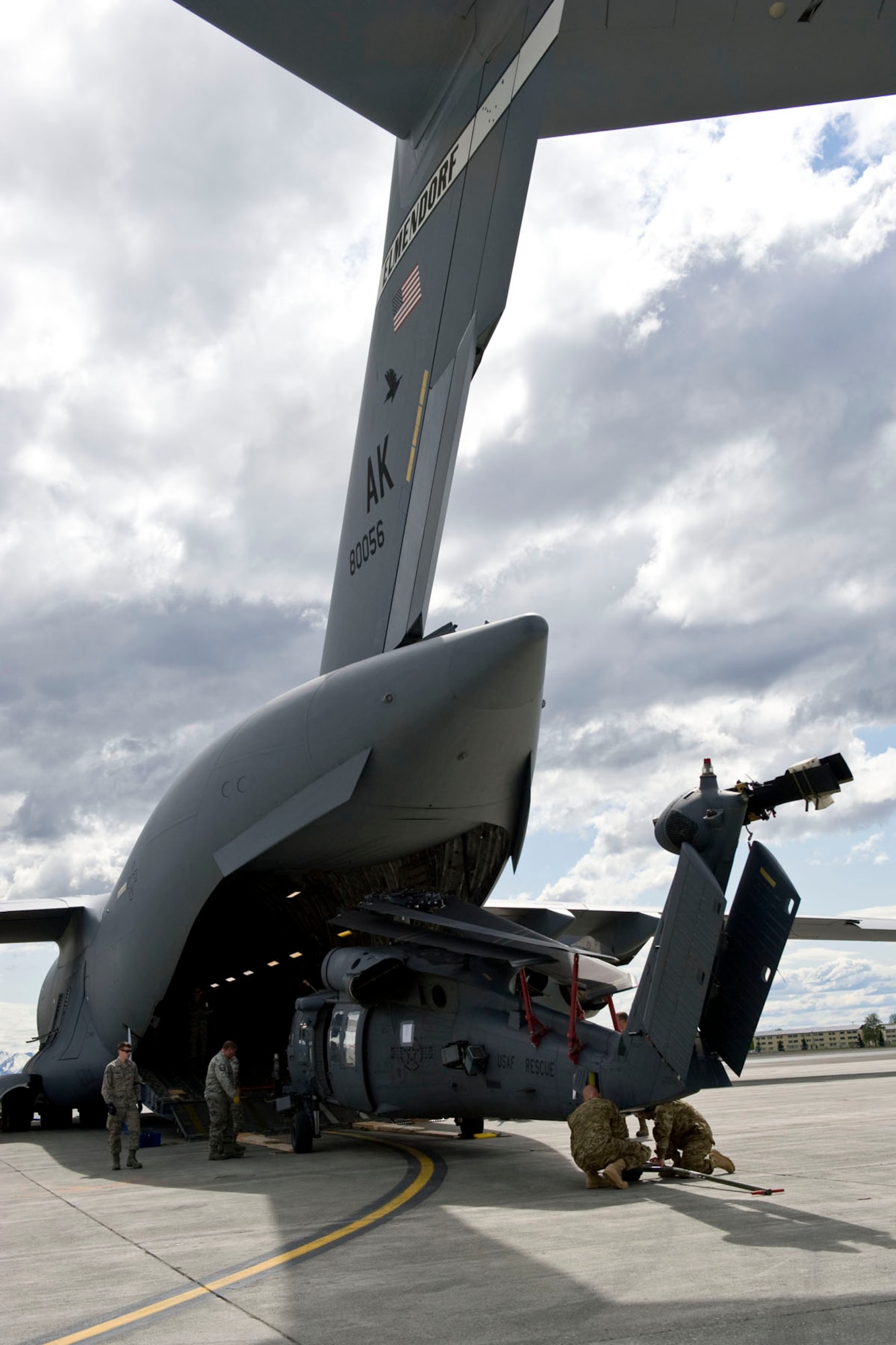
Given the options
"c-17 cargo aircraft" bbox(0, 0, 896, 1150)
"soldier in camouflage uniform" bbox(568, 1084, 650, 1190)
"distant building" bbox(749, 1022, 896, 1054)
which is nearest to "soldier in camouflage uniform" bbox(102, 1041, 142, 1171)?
"c-17 cargo aircraft" bbox(0, 0, 896, 1150)

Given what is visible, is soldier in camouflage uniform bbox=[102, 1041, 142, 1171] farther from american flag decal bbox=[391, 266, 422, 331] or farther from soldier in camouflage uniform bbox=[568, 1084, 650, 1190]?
american flag decal bbox=[391, 266, 422, 331]

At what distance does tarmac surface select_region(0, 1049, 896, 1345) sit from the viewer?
4273mm

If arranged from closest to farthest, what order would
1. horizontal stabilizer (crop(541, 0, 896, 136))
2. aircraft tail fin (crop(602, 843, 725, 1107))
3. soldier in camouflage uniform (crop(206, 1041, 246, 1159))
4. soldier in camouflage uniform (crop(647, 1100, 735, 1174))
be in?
horizontal stabilizer (crop(541, 0, 896, 136)) < aircraft tail fin (crop(602, 843, 725, 1107)) < soldier in camouflage uniform (crop(647, 1100, 735, 1174)) < soldier in camouflage uniform (crop(206, 1041, 246, 1159))

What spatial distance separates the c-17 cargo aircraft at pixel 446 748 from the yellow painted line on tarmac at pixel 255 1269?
131 cm

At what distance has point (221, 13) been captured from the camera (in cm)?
810

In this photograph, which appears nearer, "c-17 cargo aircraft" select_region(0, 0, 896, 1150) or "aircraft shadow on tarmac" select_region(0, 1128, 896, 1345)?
"aircraft shadow on tarmac" select_region(0, 1128, 896, 1345)

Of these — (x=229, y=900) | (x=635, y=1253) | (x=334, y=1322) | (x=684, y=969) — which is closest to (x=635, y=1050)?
(x=684, y=969)

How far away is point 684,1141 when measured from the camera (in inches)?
329

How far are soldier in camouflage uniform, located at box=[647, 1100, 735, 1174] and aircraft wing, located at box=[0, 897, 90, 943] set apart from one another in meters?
11.2

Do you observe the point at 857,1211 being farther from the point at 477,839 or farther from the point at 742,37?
the point at 742,37

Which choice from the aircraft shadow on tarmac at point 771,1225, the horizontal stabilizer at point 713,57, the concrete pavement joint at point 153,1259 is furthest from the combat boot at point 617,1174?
the horizontal stabilizer at point 713,57

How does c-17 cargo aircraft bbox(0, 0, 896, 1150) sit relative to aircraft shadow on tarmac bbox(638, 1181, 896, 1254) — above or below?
above

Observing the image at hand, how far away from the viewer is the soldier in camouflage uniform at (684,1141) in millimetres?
8289

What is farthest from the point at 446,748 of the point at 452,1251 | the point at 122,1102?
the point at 122,1102
